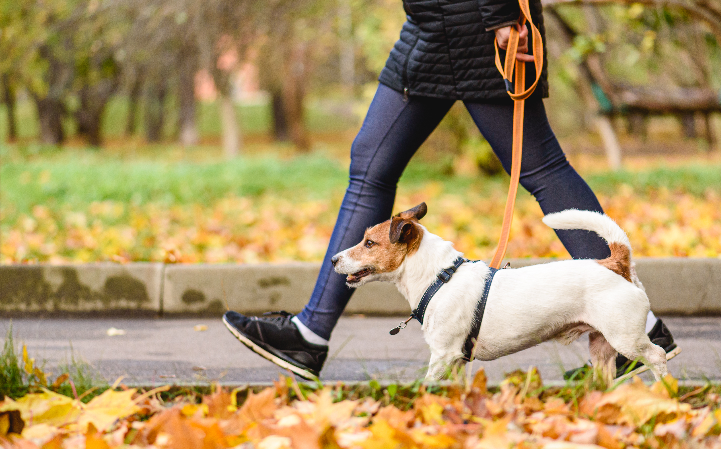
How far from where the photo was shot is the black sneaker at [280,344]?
108 inches

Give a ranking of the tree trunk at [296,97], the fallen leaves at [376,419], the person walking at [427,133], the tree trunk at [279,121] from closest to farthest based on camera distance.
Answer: the fallen leaves at [376,419] < the person walking at [427,133] < the tree trunk at [296,97] < the tree trunk at [279,121]

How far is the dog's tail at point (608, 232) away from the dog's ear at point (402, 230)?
19.7 inches

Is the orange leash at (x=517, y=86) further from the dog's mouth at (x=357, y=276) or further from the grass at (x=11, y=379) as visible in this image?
the grass at (x=11, y=379)

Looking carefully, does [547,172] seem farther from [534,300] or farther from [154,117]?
[154,117]

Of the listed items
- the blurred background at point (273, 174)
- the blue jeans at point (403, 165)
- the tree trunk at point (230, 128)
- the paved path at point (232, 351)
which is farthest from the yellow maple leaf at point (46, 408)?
the tree trunk at point (230, 128)

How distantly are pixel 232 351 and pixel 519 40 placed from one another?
2069mm

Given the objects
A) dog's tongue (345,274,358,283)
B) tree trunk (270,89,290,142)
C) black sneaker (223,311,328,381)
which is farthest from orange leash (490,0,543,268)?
tree trunk (270,89,290,142)

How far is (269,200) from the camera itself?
28.0 feet

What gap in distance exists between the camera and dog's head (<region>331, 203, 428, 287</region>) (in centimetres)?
248

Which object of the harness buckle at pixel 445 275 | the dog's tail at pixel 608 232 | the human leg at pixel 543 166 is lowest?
the harness buckle at pixel 445 275

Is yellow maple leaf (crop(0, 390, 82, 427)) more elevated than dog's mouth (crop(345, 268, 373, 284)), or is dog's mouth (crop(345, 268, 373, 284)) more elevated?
dog's mouth (crop(345, 268, 373, 284))

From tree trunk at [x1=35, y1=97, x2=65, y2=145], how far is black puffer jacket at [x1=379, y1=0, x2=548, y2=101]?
22714 millimetres

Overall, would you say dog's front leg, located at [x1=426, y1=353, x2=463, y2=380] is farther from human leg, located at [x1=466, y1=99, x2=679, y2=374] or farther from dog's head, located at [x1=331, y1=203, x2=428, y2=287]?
human leg, located at [x1=466, y1=99, x2=679, y2=374]

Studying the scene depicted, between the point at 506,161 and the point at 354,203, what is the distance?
0.67m
